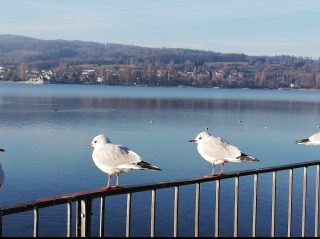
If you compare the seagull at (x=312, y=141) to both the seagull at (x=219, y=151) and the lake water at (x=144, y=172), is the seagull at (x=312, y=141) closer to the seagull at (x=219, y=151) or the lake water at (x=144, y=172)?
the seagull at (x=219, y=151)

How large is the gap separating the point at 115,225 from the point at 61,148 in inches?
663

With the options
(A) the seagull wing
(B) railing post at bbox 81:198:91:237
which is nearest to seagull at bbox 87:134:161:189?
(A) the seagull wing

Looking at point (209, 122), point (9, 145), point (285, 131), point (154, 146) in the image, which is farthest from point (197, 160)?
point (209, 122)

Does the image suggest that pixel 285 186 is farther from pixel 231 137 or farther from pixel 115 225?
pixel 231 137

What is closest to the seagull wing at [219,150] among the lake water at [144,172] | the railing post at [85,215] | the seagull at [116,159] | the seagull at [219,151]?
the seagull at [219,151]

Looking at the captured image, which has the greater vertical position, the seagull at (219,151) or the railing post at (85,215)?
the railing post at (85,215)

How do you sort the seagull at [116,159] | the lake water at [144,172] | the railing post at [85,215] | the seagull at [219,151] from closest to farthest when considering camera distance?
1. the railing post at [85,215]
2. the seagull at [116,159]
3. the seagull at [219,151]
4. the lake water at [144,172]

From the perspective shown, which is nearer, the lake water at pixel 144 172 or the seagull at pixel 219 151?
the seagull at pixel 219 151

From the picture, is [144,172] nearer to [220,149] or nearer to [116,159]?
[220,149]

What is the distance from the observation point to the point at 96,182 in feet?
78.8

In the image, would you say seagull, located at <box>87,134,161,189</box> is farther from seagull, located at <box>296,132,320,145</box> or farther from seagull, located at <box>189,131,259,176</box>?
seagull, located at <box>296,132,320,145</box>

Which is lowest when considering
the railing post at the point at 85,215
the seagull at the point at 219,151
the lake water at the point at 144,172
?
the lake water at the point at 144,172

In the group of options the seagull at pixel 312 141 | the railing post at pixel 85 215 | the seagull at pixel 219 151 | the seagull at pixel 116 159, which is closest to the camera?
the railing post at pixel 85 215

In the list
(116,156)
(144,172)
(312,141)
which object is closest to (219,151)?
(312,141)
